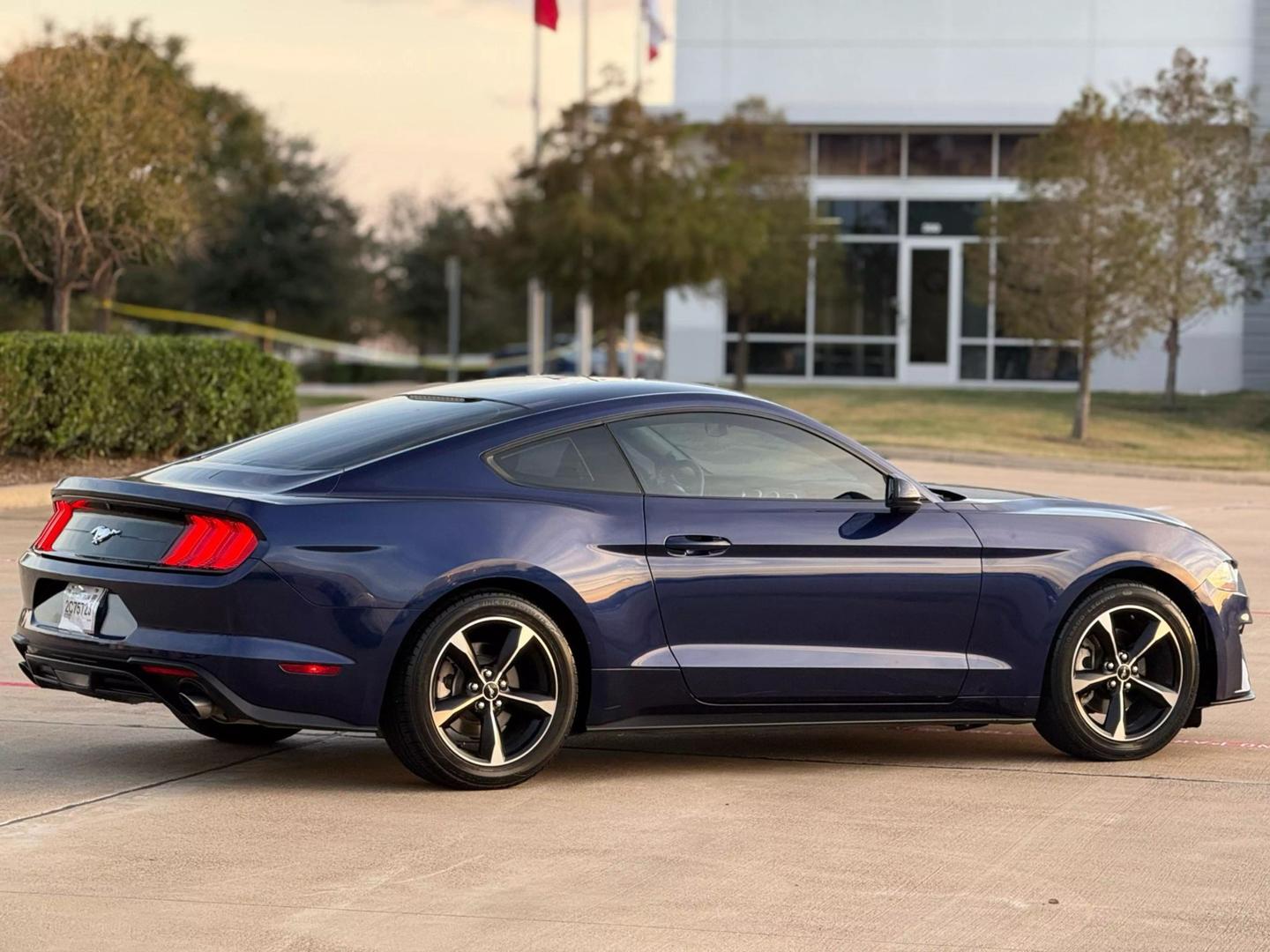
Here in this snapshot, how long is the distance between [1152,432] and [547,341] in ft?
81.9

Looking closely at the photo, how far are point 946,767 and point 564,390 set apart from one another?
6.45 ft

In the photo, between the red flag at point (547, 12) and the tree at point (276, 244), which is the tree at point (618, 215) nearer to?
the red flag at point (547, 12)

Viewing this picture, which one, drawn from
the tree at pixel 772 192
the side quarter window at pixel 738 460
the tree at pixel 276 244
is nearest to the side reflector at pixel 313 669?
the side quarter window at pixel 738 460

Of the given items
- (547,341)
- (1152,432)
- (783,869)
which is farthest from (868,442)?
(547,341)

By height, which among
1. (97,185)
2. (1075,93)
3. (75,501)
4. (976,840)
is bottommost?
(976,840)

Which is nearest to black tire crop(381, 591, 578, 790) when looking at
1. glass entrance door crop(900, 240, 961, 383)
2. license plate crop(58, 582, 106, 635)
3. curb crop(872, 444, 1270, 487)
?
license plate crop(58, 582, 106, 635)

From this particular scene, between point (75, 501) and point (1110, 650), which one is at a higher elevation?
point (75, 501)

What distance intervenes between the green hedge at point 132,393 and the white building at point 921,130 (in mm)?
27670

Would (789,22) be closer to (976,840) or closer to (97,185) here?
(97,185)

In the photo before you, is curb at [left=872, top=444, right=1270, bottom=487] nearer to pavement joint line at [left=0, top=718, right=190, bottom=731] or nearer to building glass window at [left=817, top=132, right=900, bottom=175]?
pavement joint line at [left=0, top=718, right=190, bottom=731]

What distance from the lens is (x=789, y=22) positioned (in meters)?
48.1

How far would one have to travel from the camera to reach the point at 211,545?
657 centimetres

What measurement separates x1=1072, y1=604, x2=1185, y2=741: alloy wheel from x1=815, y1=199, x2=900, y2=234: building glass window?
40157 mm

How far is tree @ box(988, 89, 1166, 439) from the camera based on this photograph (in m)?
32.3
